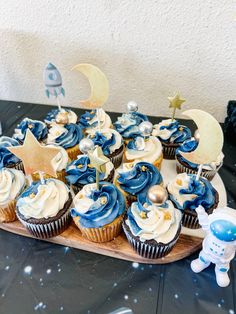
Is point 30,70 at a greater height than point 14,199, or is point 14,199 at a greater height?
point 30,70

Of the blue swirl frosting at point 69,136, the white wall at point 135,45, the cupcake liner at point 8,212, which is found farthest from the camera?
the white wall at point 135,45

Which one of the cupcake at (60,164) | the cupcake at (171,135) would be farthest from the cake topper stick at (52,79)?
the cupcake at (171,135)

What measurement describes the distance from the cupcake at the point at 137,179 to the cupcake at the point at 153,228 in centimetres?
11

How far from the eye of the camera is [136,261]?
1129mm

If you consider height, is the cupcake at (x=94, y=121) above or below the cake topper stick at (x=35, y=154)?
below

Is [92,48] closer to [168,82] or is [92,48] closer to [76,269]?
[168,82]

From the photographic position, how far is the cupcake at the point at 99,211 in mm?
1079

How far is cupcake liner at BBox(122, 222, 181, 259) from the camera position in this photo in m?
1.04

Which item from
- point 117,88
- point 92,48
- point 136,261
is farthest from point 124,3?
point 136,261

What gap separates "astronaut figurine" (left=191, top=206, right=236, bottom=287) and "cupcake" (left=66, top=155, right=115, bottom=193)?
49 cm

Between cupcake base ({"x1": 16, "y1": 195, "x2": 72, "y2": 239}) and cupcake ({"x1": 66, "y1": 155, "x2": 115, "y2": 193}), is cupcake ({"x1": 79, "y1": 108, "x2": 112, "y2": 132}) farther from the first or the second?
cupcake base ({"x1": 16, "y1": 195, "x2": 72, "y2": 239})

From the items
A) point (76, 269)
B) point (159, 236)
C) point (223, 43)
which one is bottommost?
point (76, 269)

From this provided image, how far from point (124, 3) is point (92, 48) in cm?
33

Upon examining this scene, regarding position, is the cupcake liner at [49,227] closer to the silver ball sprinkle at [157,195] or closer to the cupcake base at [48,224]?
the cupcake base at [48,224]
